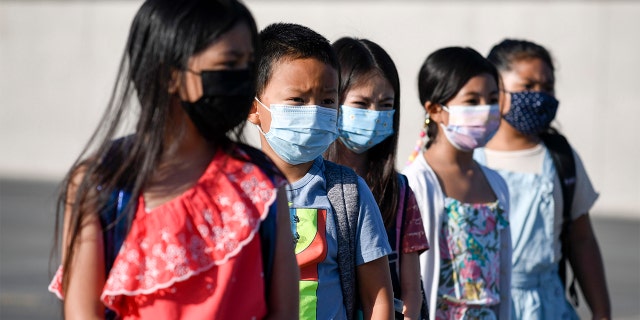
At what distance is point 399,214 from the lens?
13.7ft

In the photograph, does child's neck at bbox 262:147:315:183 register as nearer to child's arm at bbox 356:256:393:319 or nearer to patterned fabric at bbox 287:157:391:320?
patterned fabric at bbox 287:157:391:320

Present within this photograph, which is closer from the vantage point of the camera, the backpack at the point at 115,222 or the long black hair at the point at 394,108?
the backpack at the point at 115,222

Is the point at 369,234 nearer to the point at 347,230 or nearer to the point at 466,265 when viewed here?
the point at 347,230

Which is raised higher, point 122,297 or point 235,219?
point 235,219

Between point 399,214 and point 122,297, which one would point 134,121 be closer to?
point 122,297

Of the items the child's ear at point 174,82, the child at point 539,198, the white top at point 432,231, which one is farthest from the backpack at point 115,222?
the child at point 539,198

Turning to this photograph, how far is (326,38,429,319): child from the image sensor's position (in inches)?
164

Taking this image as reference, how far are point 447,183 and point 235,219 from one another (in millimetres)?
2414

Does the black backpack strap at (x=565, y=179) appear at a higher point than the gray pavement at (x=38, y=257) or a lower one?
higher

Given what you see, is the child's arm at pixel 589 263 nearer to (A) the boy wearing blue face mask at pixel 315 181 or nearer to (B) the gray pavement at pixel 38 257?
(A) the boy wearing blue face mask at pixel 315 181

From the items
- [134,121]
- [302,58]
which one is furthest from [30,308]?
[134,121]

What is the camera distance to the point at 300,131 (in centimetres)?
366

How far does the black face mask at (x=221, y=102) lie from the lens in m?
2.58

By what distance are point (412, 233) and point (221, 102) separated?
170 centimetres
